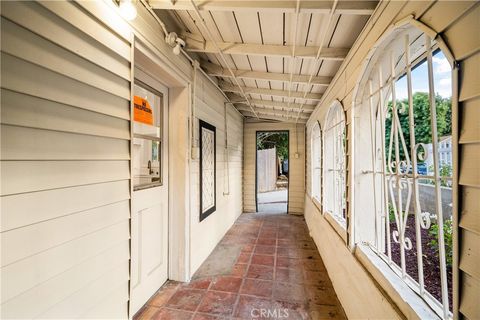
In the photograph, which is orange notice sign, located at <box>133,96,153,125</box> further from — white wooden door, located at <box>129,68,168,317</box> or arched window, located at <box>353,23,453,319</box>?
arched window, located at <box>353,23,453,319</box>

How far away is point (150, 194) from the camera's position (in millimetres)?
2068

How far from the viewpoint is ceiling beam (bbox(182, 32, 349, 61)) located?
1946mm

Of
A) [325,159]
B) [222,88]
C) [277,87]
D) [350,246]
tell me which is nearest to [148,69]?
[222,88]

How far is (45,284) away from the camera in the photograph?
3.08 feet

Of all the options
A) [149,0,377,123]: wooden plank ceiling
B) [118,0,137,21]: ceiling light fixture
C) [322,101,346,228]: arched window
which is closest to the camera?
[118,0,137,21]: ceiling light fixture

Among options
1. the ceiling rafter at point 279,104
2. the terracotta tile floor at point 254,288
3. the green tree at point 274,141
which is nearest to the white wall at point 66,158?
the terracotta tile floor at point 254,288

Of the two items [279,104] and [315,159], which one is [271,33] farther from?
[315,159]

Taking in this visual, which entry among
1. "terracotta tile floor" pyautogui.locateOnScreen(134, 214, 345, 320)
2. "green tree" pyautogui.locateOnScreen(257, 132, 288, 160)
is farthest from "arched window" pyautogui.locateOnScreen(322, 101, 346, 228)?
"green tree" pyautogui.locateOnScreen(257, 132, 288, 160)

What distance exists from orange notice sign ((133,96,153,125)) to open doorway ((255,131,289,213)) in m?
4.49

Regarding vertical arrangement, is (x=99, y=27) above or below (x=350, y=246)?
above

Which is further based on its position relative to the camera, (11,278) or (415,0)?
(415,0)

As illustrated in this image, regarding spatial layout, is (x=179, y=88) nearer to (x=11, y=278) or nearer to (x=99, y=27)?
(x=99, y=27)

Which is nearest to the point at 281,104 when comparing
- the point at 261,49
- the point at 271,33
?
the point at 261,49

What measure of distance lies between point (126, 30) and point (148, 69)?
55 cm
